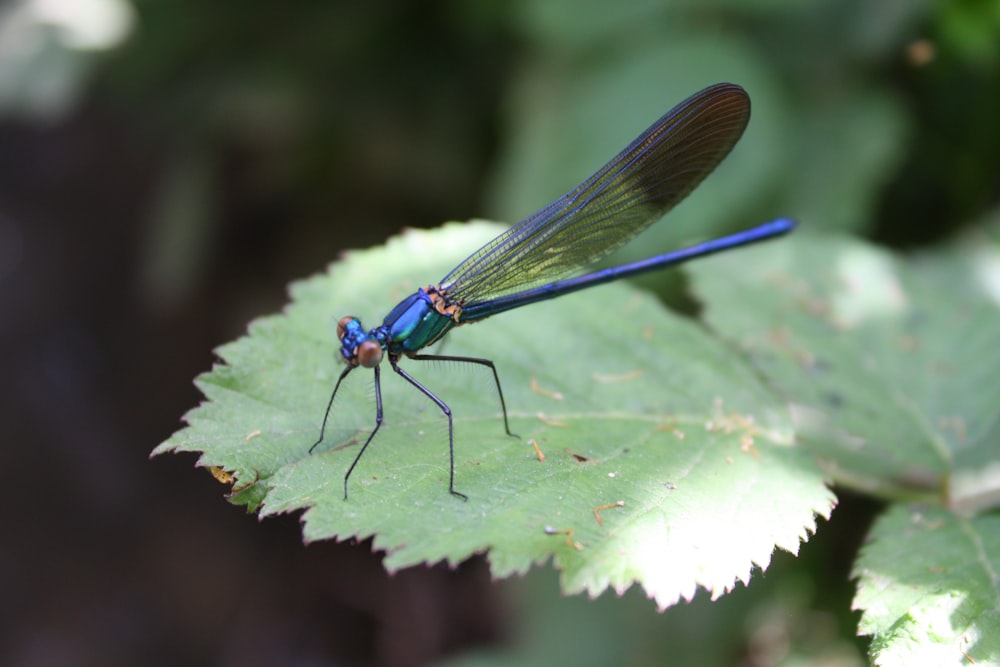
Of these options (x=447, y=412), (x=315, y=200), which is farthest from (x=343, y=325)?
(x=315, y=200)

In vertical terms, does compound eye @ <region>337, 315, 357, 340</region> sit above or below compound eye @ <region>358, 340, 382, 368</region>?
above

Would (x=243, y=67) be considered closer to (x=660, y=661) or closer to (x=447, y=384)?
(x=447, y=384)

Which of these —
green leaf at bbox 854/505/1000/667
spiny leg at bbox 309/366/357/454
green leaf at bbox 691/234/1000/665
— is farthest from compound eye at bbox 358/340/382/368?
green leaf at bbox 854/505/1000/667

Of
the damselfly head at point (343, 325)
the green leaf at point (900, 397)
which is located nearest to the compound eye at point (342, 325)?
the damselfly head at point (343, 325)

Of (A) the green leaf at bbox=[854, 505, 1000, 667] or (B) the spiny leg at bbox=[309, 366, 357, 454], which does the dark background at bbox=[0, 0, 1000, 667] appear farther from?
(B) the spiny leg at bbox=[309, 366, 357, 454]

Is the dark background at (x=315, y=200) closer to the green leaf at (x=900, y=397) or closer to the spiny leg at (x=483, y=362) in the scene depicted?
the green leaf at (x=900, y=397)

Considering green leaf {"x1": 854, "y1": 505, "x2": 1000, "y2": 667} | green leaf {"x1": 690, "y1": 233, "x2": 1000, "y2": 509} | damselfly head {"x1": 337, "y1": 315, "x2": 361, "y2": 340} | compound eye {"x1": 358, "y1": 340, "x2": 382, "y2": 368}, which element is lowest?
green leaf {"x1": 854, "y1": 505, "x2": 1000, "y2": 667}

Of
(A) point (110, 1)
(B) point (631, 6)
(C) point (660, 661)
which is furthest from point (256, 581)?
(B) point (631, 6)
